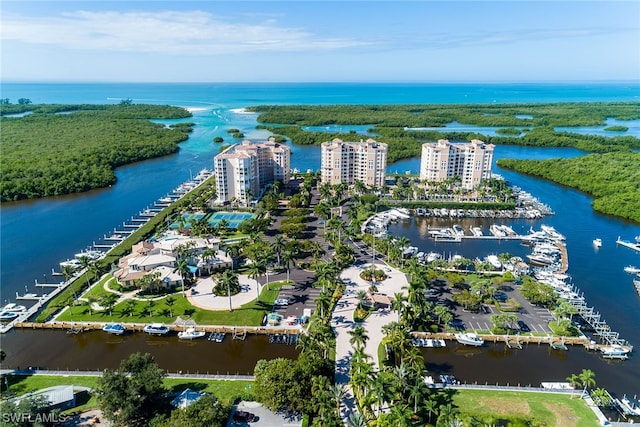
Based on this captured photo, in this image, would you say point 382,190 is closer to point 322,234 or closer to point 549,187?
point 322,234

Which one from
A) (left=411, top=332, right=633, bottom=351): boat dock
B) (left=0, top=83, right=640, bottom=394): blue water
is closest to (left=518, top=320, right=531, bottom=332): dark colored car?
(left=411, top=332, right=633, bottom=351): boat dock

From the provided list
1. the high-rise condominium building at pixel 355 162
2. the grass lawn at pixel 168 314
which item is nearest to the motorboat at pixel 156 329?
the grass lawn at pixel 168 314

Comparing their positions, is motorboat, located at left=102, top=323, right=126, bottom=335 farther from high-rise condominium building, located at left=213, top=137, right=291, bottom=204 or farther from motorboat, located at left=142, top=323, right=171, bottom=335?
high-rise condominium building, located at left=213, top=137, right=291, bottom=204

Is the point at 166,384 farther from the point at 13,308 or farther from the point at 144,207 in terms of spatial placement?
the point at 144,207

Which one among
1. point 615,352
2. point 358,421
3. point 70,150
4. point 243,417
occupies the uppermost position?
point 70,150

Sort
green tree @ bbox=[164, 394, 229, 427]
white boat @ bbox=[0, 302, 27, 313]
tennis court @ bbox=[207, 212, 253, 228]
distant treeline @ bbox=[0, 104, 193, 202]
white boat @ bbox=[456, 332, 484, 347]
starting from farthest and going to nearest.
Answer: distant treeline @ bbox=[0, 104, 193, 202] → tennis court @ bbox=[207, 212, 253, 228] → white boat @ bbox=[0, 302, 27, 313] → white boat @ bbox=[456, 332, 484, 347] → green tree @ bbox=[164, 394, 229, 427]

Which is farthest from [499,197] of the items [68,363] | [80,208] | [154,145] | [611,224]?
[154,145]

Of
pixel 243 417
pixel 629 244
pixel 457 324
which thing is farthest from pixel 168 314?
pixel 629 244
